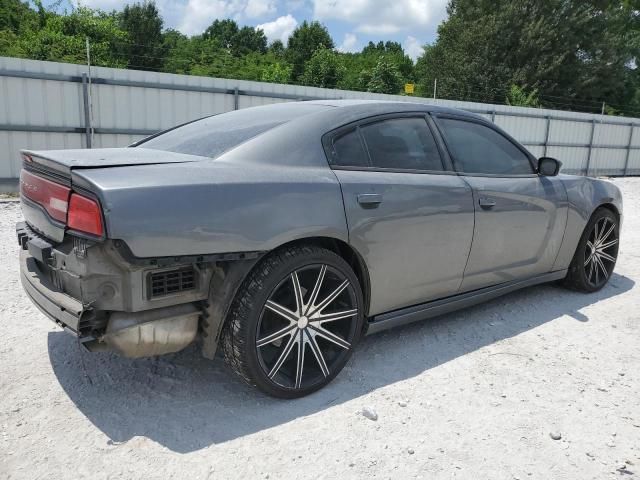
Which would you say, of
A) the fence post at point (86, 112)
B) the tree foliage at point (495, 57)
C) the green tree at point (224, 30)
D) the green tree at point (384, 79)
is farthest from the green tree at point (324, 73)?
the green tree at point (224, 30)

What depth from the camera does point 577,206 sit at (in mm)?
4434

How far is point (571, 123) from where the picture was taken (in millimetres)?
18922

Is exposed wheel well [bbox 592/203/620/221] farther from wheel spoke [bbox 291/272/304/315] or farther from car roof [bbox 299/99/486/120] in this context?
wheel spoke [bbox 291/272/304/315]

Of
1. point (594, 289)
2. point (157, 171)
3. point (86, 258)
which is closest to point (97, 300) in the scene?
point (86, 258)

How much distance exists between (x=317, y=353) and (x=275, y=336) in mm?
290

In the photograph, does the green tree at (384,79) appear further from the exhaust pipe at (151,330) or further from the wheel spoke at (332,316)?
the exhaust pipe at (151,330)

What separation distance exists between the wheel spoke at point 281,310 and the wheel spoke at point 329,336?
5.3 inches

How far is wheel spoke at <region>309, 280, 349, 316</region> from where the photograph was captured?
286 centimetres

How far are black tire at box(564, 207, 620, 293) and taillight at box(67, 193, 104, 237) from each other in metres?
3.89

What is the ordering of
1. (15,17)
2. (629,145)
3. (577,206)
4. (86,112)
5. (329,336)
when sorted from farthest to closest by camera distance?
1. (15,17)
2. (629,145)
3. (86,112)
4. (577,206)
5. (329,336)

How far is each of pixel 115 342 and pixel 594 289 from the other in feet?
13.5


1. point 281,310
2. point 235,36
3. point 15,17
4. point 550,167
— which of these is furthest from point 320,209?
point 235,36

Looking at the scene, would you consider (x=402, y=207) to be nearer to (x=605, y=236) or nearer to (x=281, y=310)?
(x=281, y=310)

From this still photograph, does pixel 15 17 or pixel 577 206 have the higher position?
pixel 15 17
